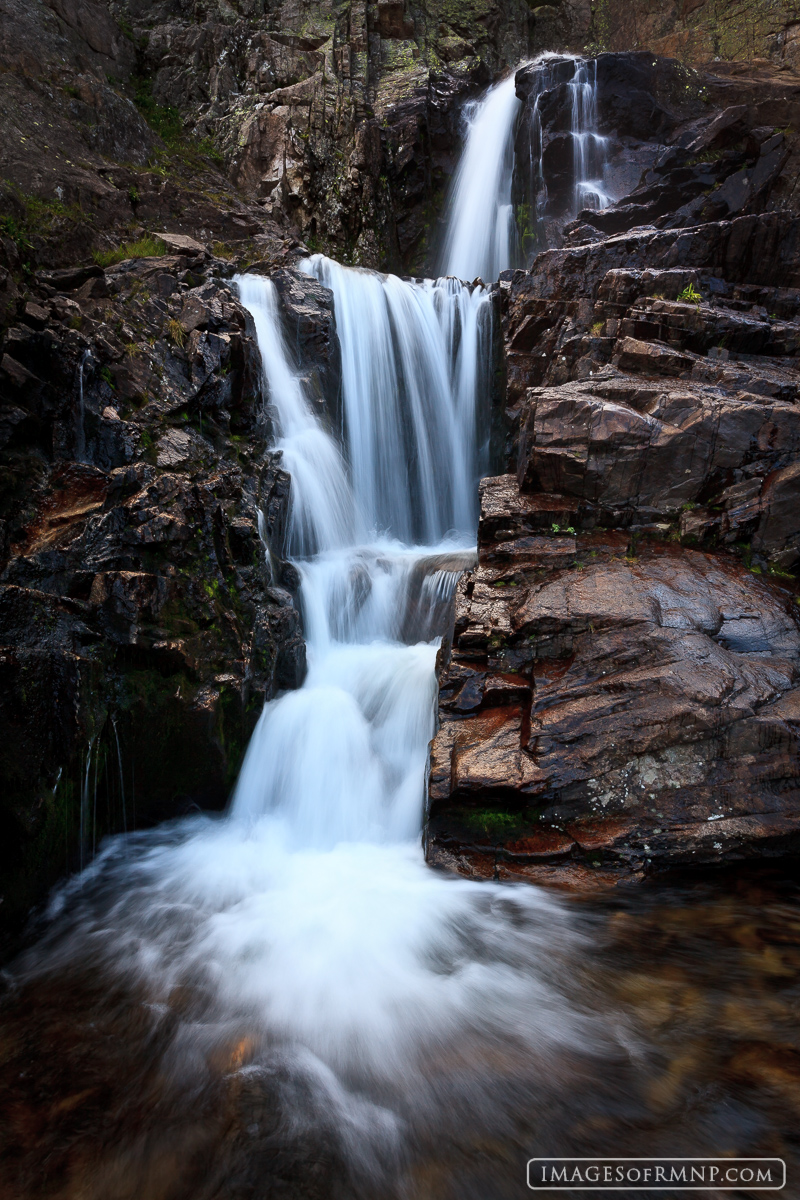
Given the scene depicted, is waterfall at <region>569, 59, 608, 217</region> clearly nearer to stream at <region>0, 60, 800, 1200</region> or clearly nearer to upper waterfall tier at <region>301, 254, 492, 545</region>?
upper waterfall tier at <region>301, 254, 492, 545</region>

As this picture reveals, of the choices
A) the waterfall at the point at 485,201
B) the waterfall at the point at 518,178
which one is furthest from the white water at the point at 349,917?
the waterfall at the point at 518,178

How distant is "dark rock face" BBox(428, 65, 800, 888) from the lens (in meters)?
4.99

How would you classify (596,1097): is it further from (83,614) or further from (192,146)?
(192,146)

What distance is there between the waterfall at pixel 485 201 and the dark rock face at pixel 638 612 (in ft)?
27.3

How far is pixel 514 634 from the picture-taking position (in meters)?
6.09

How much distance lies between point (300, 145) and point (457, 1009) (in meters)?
20.0

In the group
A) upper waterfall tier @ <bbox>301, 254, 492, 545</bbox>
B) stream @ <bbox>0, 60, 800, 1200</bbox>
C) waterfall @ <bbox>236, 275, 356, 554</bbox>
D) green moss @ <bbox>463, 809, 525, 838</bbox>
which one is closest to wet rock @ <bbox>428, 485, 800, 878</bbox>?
green moss @ <bbox>463, 809, 525, 838</bbox>

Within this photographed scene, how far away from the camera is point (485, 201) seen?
1833cm

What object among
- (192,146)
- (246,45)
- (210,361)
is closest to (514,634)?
(210,361)

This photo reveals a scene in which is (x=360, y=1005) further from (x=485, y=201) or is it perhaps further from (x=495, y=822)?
(x=485, y=201)

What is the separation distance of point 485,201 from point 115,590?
1863 centimetres

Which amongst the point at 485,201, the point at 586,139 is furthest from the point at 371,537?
the point at 586,139

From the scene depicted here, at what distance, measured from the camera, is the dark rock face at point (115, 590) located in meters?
4.61

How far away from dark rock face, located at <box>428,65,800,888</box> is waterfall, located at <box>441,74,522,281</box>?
8.32m
